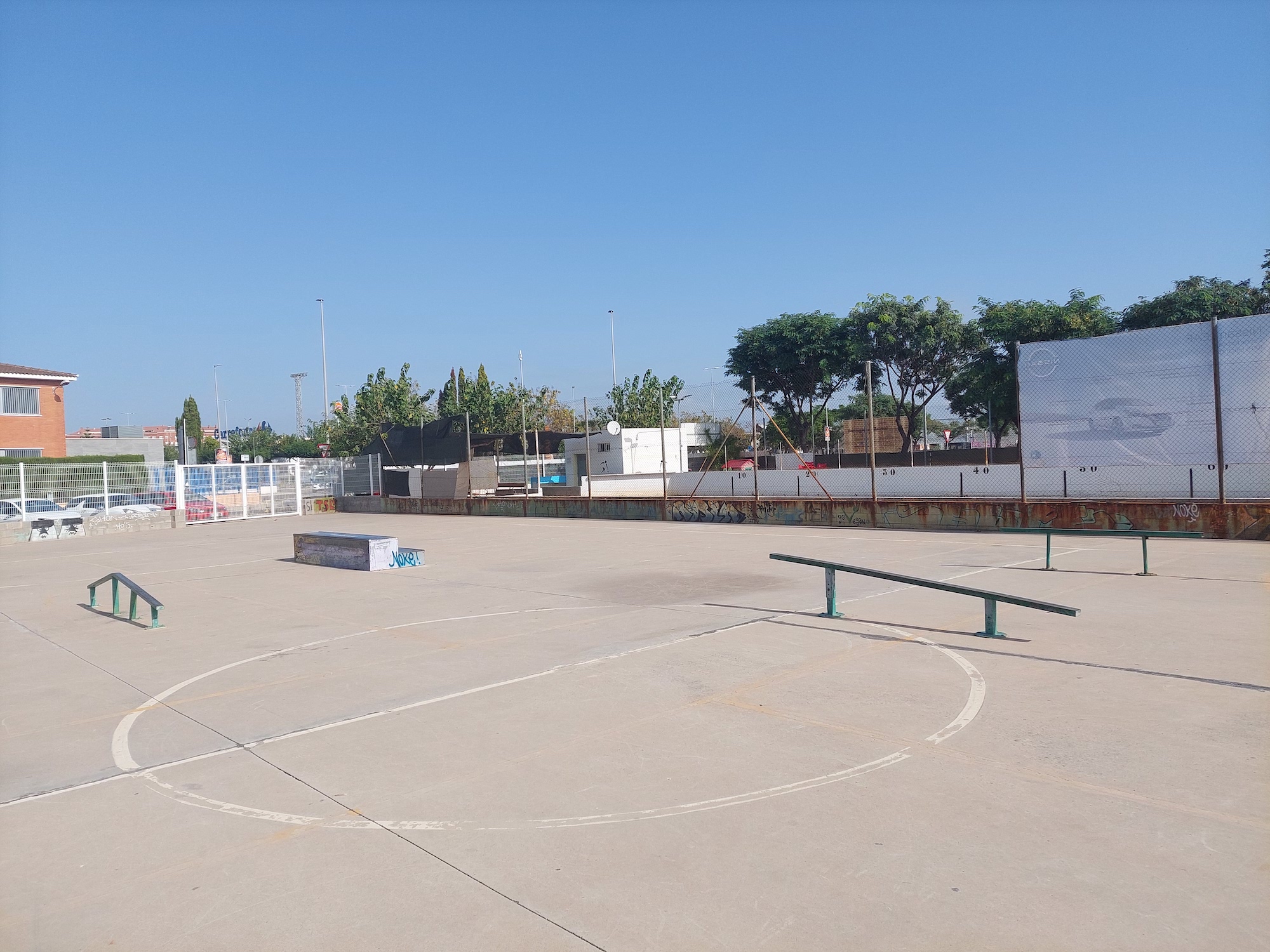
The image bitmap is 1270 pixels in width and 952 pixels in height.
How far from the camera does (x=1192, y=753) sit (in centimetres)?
531

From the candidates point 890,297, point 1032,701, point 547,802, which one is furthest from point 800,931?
point 890,297

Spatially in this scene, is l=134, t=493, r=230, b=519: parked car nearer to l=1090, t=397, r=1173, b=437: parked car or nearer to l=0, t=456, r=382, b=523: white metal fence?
l=0, t=456, r=382, b=523: white metal fence

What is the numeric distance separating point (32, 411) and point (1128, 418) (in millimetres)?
52806

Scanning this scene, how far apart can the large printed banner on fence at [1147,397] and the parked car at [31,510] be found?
31754mm

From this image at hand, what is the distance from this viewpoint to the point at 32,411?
4716cm

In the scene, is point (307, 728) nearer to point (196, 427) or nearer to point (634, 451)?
point (634, 451)

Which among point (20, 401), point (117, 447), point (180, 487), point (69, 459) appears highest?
point (20, 401)

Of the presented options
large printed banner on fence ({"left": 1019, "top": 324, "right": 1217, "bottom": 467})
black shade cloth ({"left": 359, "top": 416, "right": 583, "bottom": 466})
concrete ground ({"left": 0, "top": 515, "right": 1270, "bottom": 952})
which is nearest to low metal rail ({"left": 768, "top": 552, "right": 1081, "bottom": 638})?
concrete ground ({"left": 0, "top": 515, "right": 1270, "bottom": 952})

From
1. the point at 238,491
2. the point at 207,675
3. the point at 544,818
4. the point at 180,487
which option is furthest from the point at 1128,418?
the point at 238,491

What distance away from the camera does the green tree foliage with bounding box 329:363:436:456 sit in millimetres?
58438

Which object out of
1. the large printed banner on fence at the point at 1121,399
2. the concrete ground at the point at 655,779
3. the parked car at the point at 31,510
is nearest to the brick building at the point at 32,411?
the parked car at the point at 31,510

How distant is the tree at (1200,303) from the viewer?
40.8m

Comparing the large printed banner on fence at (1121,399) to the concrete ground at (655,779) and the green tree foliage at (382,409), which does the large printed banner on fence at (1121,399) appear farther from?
the green tree foliage at (382,409)

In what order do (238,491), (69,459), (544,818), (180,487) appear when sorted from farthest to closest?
1. (69,459)
2. (238,491)
3. (180,487)
4. (544,818)
